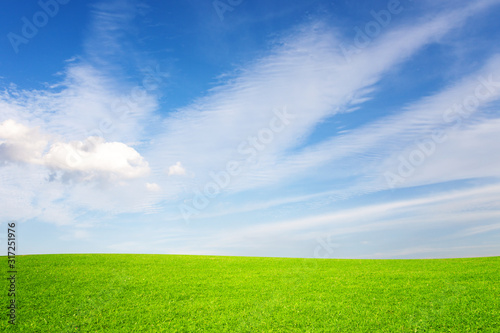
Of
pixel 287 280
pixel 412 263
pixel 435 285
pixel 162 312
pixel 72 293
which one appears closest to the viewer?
pixel 162 312

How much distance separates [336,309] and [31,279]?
20.3 m

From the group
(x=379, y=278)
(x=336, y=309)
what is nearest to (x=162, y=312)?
(x=336, y=309)

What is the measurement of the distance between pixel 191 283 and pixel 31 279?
10.9 metres

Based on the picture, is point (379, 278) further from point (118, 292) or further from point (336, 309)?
point (118, 292)

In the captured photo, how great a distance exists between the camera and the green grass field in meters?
15.6

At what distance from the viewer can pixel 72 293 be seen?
19.7 meters

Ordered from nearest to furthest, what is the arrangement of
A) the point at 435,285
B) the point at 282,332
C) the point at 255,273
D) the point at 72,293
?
1. the point at 282,332
2. the point at 72,293
3. the point at 435,285
4. the point at 255,273

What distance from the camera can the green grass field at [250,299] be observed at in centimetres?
1555

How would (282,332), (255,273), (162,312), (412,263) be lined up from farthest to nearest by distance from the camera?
(412,263) → (255,273) → (162,312) → (282,332)

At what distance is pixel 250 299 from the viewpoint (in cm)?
1920

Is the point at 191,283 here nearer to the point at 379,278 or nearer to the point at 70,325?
the point at 70,325

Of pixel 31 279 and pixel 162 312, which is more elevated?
pixel 31 279

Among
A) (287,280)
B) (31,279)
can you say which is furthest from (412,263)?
(31,279)

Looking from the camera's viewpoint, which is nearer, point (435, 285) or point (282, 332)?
point (282, 332)
